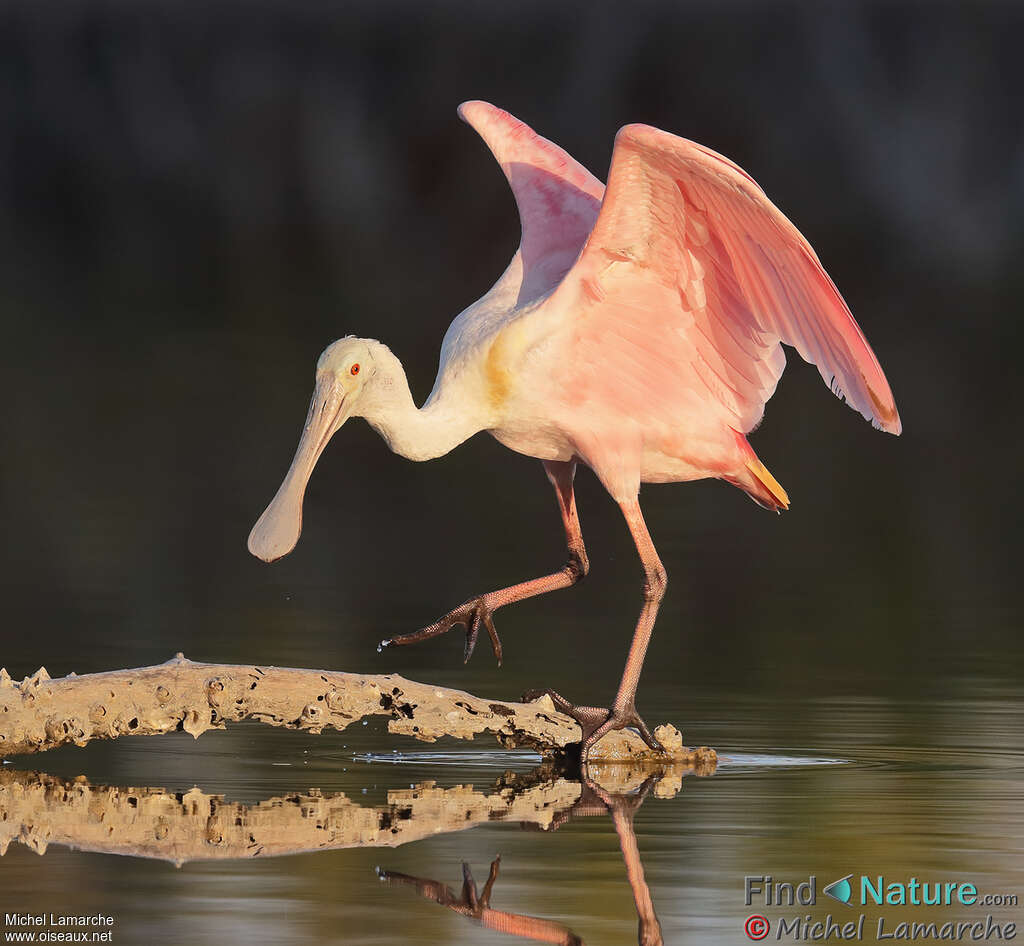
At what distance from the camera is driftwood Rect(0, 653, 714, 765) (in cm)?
779

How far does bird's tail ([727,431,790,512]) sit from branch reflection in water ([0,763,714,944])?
1.65 meters

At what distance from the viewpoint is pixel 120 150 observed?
34.8 metres

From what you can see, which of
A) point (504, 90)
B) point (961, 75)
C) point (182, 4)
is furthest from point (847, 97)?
point (182, 4)

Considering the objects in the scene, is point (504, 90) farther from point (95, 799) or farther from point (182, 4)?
point (95, 799)

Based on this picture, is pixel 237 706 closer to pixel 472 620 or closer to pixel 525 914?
pixel 472 620

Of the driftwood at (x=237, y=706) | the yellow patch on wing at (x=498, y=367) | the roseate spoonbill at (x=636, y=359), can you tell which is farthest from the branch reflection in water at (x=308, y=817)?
the yellow patch on wing at (x=498, y=367)

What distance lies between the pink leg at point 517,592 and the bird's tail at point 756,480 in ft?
1.76

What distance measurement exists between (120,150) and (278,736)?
2685cm

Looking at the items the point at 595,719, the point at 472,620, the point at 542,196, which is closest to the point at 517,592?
the point at 472,620

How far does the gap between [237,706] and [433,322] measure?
18.3m

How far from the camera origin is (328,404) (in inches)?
350

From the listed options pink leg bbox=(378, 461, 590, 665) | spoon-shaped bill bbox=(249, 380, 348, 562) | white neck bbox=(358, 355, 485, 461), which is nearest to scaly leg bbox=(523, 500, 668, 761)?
pink leg bbox=(378, 461, 590, 665)

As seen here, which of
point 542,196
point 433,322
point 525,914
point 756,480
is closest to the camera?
point 525,914

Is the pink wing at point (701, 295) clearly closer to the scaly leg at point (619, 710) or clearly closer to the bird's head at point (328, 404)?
the bird's head at point (328, 404)
